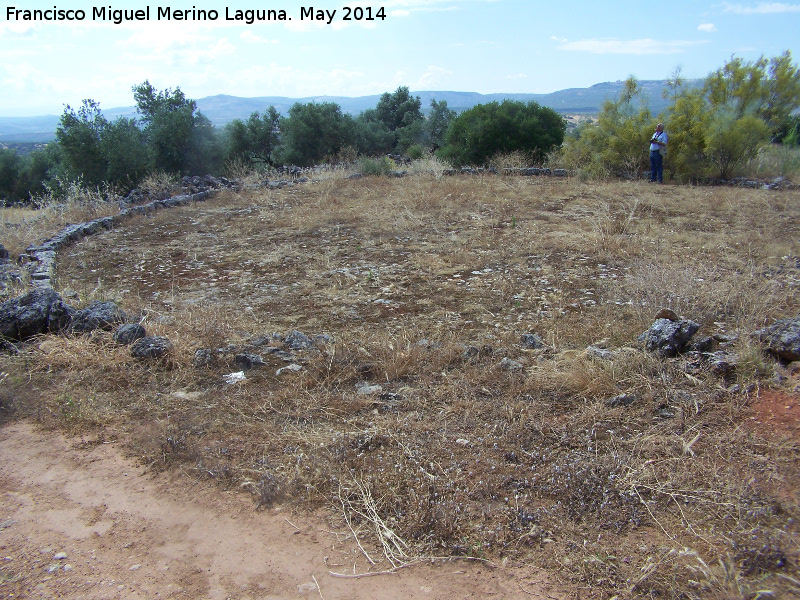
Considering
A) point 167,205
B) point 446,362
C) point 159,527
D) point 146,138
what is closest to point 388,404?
point 446,362

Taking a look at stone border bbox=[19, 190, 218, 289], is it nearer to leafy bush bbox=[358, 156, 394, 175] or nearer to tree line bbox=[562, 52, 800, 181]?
leafy bush bbox=[358, 156, 394, 175]

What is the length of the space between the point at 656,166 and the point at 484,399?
10.4 metres

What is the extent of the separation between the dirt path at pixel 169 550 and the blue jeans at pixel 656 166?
38.0 feet

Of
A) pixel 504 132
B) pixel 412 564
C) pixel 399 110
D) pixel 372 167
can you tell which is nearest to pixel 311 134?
pixel 372 167

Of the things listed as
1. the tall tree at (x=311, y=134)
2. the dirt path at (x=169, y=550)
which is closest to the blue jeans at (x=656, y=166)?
the tall tree at (x=311, y=134)

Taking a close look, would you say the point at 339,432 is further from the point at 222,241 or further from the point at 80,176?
the point at 80,176

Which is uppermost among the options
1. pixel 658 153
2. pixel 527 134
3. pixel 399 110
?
pixel 399 110

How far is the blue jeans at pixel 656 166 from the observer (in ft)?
38.7

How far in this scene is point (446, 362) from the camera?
166 inches

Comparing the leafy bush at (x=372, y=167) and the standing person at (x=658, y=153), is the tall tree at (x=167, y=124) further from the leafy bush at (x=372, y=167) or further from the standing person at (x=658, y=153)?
the standing person at (x=658, y=153)

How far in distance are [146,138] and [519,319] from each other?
12136 millimetres

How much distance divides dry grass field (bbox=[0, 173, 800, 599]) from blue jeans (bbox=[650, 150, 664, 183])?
468cm

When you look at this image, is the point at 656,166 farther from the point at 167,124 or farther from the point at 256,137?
the point at 256,137

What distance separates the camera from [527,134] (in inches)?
591
